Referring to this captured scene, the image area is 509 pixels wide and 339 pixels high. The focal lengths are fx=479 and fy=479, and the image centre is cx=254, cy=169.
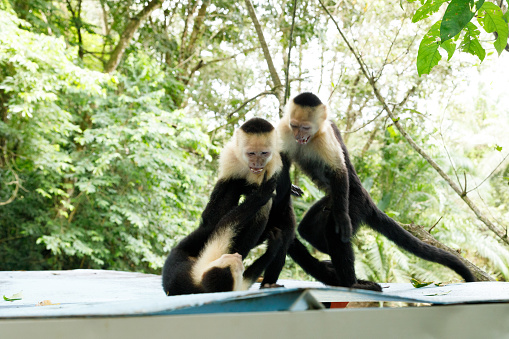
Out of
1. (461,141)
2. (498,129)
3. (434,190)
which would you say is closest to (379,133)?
(434,190)

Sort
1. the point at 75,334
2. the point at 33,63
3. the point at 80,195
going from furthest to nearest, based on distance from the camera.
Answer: the point at 80,195, the point at 33,63, the point at 75,334

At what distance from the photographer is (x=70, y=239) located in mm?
6852

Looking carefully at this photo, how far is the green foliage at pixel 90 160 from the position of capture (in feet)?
19.7

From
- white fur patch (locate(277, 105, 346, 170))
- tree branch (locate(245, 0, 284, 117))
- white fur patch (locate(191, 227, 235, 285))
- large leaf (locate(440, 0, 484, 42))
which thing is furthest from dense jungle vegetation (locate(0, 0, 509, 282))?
large leaf (locate(440, 0, 484, 42))

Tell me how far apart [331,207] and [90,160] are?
499 centimetres

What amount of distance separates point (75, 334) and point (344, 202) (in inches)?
74.7

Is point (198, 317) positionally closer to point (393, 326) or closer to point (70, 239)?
point (393, 326)

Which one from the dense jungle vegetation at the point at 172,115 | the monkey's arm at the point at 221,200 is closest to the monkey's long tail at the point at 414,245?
the monkey's arm at the point at 221,200

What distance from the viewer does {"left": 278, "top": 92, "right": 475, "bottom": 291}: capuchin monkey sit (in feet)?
9.02

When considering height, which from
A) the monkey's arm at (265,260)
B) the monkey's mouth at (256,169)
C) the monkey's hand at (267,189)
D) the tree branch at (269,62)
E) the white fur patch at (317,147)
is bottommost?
the monkey's arm at (265,260)

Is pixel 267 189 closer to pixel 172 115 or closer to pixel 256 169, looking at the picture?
pixel 256 169

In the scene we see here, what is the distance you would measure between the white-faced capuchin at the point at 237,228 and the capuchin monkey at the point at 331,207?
296 mm

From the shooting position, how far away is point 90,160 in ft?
22.6

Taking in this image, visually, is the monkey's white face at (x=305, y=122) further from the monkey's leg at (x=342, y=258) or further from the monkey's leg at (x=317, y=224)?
the monkey's leg at (x=342, y=258)
